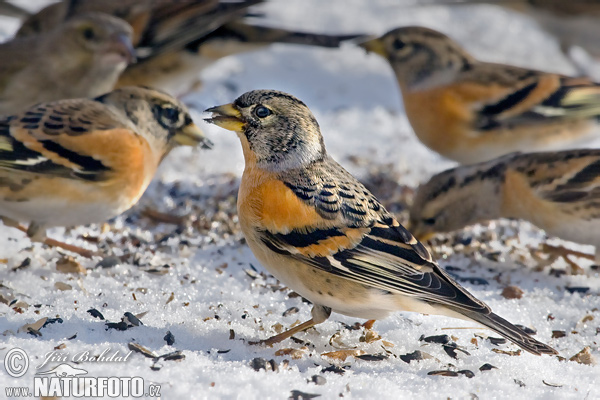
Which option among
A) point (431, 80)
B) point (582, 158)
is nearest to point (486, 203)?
point (582, 158)

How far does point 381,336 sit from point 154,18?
2.75 meters

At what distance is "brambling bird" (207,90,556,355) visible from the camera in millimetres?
2402

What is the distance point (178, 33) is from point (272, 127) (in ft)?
7.11

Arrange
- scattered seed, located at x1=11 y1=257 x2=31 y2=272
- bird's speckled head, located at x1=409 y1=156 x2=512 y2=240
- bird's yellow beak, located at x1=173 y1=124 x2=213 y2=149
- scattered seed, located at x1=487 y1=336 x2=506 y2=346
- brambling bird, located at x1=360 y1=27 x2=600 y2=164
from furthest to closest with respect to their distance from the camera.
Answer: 1. brambling bird, located at x1=360 y1=27 x2=600 y2=164
2. bird's speckled head, located at x1=409 y1=156 x2=512 y2=240
3. bird's yellow beak, located at x1=173 y1=124 x2=213 y2=149
4. scattered seed, located at x1=11 y1=257 x2=31 y2=272
5. scattered seed, located at x1=487 y1=336 x2=506 y2=346

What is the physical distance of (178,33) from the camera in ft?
15.1

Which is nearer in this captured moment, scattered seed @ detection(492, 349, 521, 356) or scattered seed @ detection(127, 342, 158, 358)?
scattered seed @ detection(127, 342, 158, 358)

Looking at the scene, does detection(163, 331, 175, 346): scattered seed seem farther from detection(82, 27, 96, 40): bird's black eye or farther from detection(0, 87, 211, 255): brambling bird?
detection(82, 27, 96, 40): bird's black eye

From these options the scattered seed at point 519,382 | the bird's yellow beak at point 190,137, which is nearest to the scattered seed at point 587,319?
the scattered seed at point 519,382

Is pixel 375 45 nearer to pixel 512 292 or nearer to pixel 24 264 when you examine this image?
pixel 512 292

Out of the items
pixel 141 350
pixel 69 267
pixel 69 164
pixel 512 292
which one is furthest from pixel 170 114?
pixel 512 292

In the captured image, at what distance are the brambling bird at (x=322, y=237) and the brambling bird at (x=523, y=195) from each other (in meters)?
1.20

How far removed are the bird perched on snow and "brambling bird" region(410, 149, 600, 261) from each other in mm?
1221

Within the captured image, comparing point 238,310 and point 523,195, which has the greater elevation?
point 523,195

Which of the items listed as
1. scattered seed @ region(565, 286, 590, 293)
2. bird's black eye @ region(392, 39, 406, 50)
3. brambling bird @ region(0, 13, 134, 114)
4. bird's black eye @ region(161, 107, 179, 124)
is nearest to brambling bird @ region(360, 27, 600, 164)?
bird's black eye @ region(392, 39, 406, 50)
